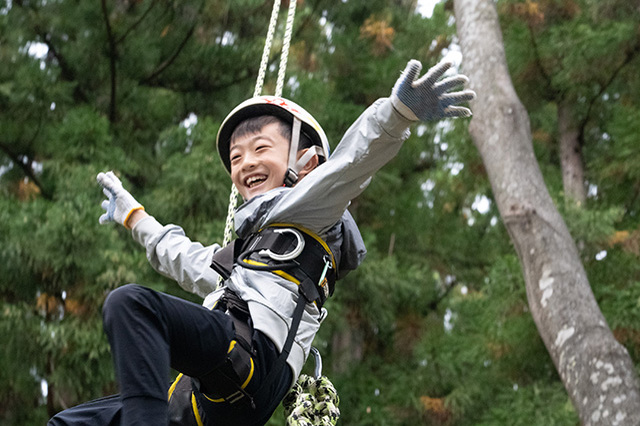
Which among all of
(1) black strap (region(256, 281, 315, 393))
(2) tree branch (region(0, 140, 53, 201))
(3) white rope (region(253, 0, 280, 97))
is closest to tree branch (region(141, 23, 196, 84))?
(2) tree branch (region(0, 140, 53, 201))

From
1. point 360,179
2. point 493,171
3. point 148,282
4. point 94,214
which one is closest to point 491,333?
point 493,171

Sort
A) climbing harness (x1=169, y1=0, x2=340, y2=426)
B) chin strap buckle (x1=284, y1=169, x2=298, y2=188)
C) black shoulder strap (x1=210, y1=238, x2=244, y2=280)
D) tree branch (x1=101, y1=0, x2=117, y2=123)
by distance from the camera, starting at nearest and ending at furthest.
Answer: climbing harness (x1=169, y1=0, x2=340, y2=426) < black shoulder strap (x1=210, y1=238, x2=244, y2=280) < chin strap buckle (x1=284, y1=169, x2=298, y2=188) < tree branch (x1=101, y1=0, x2=117, y2=123)

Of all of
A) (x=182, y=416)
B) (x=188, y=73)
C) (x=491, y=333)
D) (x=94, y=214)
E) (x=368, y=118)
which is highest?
(x=188, y=73)

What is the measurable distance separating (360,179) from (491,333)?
13.6 feet

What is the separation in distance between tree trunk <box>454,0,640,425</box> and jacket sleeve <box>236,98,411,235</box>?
210cm

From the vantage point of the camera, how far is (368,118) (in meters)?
2.28

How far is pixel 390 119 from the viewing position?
88.1 inches

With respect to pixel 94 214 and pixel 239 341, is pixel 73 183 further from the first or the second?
pixel 239 341

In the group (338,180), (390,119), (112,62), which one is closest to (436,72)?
(390,119)

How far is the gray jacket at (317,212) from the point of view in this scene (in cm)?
228

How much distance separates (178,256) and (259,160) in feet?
1.46

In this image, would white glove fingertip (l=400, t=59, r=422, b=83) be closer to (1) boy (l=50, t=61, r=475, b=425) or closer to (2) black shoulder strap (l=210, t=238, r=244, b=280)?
(1) boy (l=50, t=61, r=475, b=425)

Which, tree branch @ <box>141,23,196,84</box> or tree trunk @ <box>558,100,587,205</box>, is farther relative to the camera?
tree trunk @ <box>558,100,587,205</box>

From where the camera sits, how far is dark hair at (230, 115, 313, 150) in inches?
109
